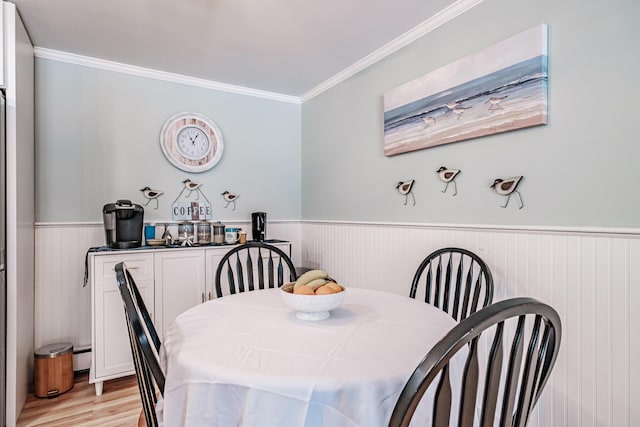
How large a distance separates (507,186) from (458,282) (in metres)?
0.54

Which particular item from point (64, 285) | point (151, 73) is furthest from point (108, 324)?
point (151, 73)

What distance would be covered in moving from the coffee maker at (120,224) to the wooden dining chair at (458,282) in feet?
6.48

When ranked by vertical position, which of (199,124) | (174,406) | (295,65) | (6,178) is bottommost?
(174,406)

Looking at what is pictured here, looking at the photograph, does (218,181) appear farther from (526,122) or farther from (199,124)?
(526,122)

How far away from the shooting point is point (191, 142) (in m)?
3.17

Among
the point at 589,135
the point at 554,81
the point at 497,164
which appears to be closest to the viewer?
the point at 589,135

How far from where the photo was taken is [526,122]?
5.65ft

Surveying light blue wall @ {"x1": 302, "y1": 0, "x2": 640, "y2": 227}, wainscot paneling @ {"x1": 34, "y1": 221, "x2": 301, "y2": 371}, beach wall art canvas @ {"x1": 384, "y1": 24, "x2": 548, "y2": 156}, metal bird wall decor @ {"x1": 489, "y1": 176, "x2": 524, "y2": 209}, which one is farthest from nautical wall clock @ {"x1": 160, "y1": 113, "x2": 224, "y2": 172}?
metal bird wall decor @ {"x1": 489, "y1": 176, "x2": 524, "y2": 209}

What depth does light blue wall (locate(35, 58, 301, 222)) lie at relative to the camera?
2.66m

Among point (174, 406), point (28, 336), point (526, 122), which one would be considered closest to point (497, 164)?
point (526, 122)

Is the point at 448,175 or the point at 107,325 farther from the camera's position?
the point at 107,325

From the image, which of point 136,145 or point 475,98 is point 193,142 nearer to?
point 136,145

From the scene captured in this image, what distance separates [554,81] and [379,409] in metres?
1.60

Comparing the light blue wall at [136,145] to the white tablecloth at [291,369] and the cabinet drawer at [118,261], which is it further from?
the white tablecloth at [291,369]
